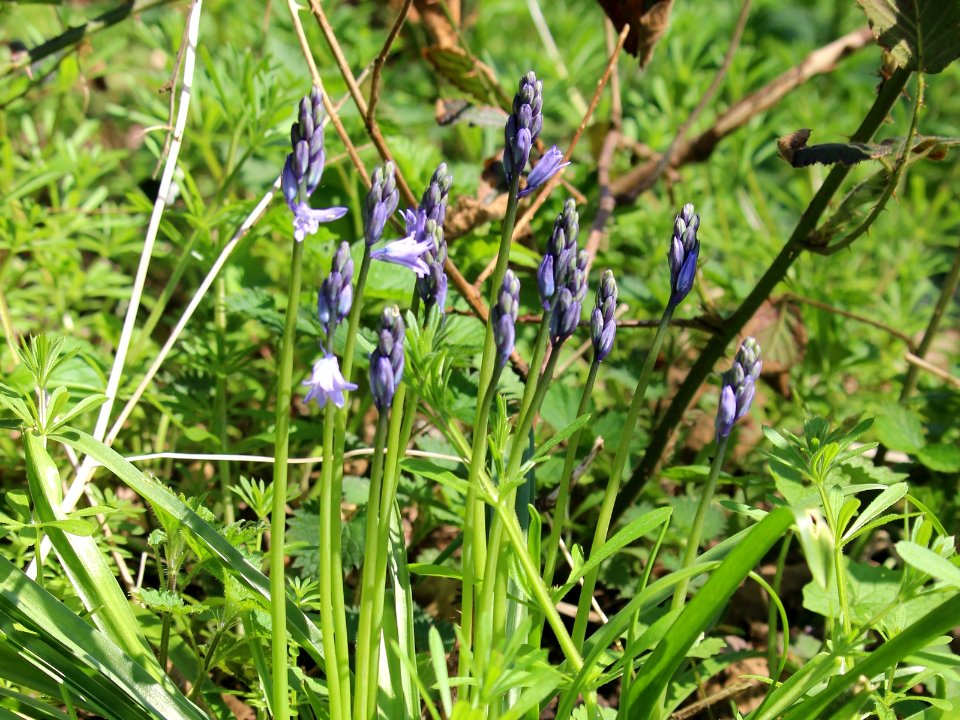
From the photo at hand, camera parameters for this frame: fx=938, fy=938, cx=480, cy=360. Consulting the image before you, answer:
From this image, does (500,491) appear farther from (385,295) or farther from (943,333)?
(943,333)

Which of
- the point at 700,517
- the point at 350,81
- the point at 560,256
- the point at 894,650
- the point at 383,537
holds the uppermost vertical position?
the point at 350,81

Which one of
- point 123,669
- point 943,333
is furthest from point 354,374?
point 943,333

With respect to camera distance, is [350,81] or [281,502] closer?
[281,502]

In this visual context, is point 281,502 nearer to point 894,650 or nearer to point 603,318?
point 603,318

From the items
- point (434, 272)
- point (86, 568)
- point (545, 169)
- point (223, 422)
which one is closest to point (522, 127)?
point (545, 169)

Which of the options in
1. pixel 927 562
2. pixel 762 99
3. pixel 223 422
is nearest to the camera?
pixel 927 562

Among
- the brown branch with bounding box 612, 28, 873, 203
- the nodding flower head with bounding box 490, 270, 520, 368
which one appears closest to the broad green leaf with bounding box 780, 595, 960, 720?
the nodding flower head with bounding box 490, 270, 520, 368

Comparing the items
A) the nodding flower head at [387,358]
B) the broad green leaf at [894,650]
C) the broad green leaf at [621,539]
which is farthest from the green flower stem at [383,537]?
the broad green leaf at [894,650]
